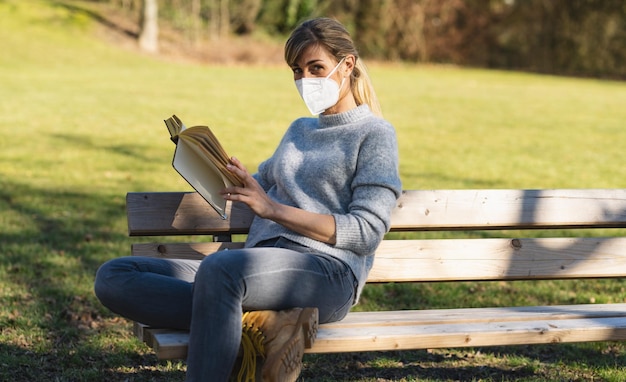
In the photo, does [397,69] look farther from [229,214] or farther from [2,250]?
[229,214]

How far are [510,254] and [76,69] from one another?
2435cm

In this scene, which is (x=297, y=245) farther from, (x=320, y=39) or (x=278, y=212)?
(x=320, y=39)

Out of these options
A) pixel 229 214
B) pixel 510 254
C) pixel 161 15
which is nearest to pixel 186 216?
pixel 229 214

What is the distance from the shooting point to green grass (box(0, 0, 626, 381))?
4520 mm

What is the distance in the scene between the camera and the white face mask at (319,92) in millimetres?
3430

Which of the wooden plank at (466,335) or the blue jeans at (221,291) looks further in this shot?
the wooden plank at (466,335)

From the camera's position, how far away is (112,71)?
86.7ft

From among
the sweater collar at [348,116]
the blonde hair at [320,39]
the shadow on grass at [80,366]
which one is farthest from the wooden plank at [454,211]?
the shadow on grass at [80,366]

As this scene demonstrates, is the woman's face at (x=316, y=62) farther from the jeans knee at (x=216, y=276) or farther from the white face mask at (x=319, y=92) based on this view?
the jeans knee at (x=216, y=276)

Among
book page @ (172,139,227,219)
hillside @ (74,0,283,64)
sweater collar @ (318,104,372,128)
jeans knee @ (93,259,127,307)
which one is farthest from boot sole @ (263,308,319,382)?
hillside @ (74,0,283,64)

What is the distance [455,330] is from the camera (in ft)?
11.0

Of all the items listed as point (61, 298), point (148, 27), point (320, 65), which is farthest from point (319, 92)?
point (148, 27)

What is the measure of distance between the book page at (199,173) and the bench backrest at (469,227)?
43 centimetres

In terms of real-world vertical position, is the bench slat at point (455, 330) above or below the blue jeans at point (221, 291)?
below
